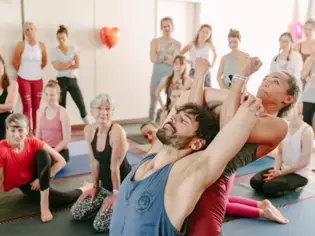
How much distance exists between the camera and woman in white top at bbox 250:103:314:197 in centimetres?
308

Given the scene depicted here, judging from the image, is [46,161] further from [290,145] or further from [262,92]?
[290,145]

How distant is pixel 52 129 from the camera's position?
355cm

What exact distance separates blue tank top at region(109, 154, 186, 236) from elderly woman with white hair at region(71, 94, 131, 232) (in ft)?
3.48

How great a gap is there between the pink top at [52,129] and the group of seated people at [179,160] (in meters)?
0.81

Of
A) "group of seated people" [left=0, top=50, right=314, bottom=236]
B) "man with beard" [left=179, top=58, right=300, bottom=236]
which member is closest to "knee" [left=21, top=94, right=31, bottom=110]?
"group of seated people" [left=0, top=50, right=314, bottom=236]

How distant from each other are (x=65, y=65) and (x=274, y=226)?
134 inches

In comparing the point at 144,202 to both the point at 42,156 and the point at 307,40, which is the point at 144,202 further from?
the point at 307,40

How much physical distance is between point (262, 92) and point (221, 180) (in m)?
0.52

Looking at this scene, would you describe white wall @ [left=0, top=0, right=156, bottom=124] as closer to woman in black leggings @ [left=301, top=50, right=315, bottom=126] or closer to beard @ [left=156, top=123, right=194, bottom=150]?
woman in black leggings @ [left=301, top=50, right=315, bottom=126]

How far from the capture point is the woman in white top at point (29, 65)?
4.69m

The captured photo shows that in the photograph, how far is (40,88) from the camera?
4.83 meters

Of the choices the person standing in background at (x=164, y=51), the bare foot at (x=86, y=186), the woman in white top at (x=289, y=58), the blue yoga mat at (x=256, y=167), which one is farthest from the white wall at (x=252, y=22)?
the bare foot at (x=86, y=186)

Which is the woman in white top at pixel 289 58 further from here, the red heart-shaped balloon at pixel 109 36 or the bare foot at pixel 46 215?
the bare foot at pixel 46 215

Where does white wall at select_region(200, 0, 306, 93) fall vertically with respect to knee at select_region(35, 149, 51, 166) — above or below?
above
